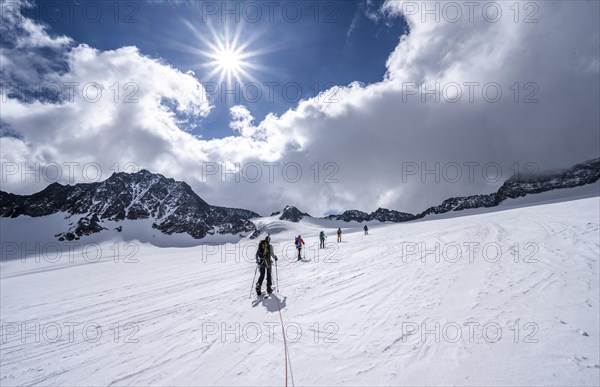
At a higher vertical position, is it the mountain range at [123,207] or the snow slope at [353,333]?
the mountain range at [123,207]

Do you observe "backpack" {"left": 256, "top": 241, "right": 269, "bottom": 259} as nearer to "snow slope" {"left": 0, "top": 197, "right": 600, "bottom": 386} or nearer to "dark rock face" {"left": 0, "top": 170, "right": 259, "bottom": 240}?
"snow slope" {"left": 0, "top": 197, "right": 600, "bottom": 386}

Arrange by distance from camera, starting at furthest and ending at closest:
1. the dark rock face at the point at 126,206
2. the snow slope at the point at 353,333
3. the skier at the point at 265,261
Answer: the dark rock face at the point at 126,206
the skier at the point at 265,261
the snow slope at the point at 353,333

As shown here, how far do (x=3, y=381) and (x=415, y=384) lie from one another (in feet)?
24.8

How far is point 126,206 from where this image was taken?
17038 cm

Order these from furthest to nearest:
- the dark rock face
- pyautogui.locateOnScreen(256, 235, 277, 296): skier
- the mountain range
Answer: the dark rock face
the mountain range
pyautogui.locateOnScreen(256, 235, 277, 296): skier

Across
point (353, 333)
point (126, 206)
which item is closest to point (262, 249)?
point (353, 333)

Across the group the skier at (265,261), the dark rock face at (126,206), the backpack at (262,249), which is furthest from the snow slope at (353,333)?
the dark rock face at (126,206)

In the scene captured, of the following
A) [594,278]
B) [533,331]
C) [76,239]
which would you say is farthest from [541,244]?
[76,239]

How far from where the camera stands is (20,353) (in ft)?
19.1

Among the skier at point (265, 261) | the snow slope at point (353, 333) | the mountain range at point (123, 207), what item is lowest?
the snow slope at point (353, 333)

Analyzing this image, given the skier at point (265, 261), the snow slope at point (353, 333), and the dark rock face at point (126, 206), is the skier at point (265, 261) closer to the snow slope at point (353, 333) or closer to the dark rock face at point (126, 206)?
the snow slope at point (353, 333)

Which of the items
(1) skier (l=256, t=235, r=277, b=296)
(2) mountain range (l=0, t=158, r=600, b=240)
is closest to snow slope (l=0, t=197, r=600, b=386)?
(1) skier (l=256, t=235, r=277, b=296)

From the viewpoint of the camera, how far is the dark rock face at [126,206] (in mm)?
161375

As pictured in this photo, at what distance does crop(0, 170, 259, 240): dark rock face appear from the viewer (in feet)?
529
